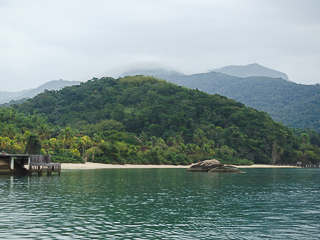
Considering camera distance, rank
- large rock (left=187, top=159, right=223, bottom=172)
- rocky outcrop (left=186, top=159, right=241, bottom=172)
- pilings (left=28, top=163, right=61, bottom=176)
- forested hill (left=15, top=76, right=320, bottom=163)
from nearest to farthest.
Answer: pilings (left=28, top=163, right=61, bottom=176) < rocky outcrop (left=186, top=159, right=241, bottom=172) < large rock (left=187, top=159, right=223, bottom=172) < forested hill (left=15, top=76, right=320, bottom=163)

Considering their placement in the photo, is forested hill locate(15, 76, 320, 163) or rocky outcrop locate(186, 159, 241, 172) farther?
forested hill locate(15, 76, 320, 163)

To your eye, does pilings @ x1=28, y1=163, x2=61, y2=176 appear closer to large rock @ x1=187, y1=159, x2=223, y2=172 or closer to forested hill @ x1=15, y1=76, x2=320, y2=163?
large rock @ x1=187, y1=159, x2=223, y2=172

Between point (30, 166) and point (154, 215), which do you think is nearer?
point (154, 215)

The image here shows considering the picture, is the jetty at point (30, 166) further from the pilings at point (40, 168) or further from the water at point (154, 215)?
the water at point (154, 215)

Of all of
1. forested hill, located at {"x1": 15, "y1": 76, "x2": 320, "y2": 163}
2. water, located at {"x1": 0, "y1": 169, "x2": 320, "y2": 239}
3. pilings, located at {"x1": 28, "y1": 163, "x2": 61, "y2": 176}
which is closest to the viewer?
water, located at {"x1": 0, "y1": 169, "x2": 320, "y2": 239}

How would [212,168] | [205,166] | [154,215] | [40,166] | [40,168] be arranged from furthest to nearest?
1. [205,166]
2. [212,168]
3. [40,166]
4. [40,168]
5. [154,215]

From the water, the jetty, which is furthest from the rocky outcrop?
the water

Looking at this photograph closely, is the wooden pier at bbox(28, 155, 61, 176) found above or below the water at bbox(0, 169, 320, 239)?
above

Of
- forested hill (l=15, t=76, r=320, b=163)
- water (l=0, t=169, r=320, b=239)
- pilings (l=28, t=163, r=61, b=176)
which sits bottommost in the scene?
water (l=0, t=169, r=320, b=239)

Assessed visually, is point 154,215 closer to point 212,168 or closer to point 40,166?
point 40,166

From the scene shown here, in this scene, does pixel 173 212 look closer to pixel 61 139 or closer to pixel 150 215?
pixel 150 215

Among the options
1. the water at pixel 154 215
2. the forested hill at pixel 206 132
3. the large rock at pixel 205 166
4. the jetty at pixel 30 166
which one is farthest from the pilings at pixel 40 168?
the forested hill at pixel 206 132

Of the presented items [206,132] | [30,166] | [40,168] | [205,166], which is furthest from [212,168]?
[206,132]

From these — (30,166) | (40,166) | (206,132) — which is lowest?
(40,166)
